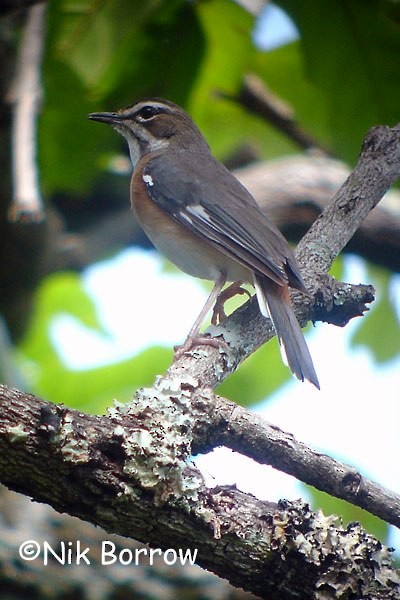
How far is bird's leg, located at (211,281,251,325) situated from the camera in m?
5.29

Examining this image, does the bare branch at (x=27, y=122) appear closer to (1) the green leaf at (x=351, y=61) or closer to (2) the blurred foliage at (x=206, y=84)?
(2) the blurred foliage at (x=206, y=84)

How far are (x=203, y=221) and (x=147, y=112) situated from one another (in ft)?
4.08

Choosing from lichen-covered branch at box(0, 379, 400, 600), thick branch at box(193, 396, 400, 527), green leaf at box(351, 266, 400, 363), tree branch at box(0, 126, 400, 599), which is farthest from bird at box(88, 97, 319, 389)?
green leaf at box(351, 266, 400, 363)

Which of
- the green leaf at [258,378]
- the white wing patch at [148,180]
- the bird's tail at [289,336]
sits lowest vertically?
the bird's tail at [289,336]


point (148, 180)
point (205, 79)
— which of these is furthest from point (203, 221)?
point (205, 79)

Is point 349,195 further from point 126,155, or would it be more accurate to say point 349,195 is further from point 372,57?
point 126,155

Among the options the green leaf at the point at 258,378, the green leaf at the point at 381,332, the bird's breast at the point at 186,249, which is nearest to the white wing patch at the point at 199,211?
the bird's breast at the point at 186,249

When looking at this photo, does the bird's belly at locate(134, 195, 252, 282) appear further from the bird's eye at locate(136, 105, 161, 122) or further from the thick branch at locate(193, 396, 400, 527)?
Result: the thick branch at locate(193, 396, 400, 527)

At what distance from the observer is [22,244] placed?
299 inches

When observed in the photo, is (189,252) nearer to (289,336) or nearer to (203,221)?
(203,221)

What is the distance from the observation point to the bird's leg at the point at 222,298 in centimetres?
529

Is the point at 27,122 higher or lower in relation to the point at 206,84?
lower

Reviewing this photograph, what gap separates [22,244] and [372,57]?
134 inches

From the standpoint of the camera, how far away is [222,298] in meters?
5.48
